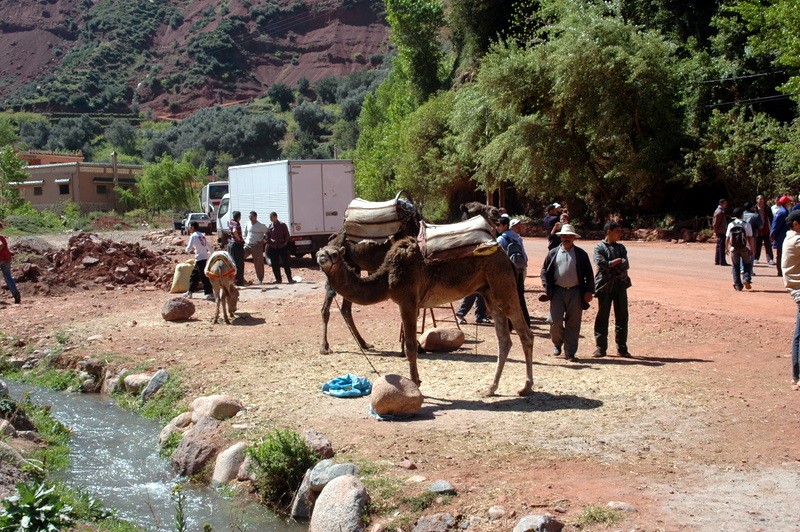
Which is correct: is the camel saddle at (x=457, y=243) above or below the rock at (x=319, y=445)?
above

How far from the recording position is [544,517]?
6.18 metres

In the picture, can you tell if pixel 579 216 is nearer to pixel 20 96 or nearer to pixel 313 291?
pixel 313 291

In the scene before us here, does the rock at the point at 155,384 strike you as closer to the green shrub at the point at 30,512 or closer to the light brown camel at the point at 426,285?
the light brown camel at the point at 426,285

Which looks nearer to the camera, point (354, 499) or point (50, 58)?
point (354, 499)

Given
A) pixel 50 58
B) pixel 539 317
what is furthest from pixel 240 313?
pixel 50 58

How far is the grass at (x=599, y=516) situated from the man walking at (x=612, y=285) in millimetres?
6242

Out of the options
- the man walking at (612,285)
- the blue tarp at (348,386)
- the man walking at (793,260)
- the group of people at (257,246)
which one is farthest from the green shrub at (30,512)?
the group of people at (257,246)

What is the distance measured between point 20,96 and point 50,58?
1680 cm

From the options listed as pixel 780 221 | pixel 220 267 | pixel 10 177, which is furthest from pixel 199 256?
pixel 10 177

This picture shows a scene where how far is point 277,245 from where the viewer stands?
76.5 ft

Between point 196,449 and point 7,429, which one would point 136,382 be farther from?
point 196,449

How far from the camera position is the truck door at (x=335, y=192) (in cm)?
2837

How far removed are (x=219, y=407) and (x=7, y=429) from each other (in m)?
2.50

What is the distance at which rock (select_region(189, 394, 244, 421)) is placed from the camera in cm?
1028
